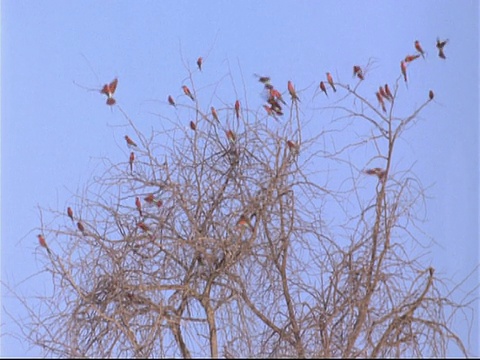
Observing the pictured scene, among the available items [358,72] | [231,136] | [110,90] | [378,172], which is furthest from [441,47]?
[110,90]

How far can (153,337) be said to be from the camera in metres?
3.70

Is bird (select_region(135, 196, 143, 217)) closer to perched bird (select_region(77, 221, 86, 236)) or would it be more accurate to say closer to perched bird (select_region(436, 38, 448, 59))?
perched bird (select_region(77, 221, 86, 236))

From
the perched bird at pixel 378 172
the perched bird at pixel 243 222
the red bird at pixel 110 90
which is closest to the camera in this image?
the perched bird at pixel 243 222

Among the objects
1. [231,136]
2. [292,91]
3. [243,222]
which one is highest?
[292,91]

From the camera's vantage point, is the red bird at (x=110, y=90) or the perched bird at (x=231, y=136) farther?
the perched bird at (x=231, y=136)

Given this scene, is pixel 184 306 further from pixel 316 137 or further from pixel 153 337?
pixel 316 137

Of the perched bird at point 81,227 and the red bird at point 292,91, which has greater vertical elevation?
the red bird at point 292,91

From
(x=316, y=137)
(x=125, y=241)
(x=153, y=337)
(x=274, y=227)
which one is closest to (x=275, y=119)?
(x=316, y=137)

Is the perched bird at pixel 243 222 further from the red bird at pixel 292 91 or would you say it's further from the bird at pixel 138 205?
the red bird at pixel 292 91

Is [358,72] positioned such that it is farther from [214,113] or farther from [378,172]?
[214,113]

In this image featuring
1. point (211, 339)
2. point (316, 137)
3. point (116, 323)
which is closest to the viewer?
point (116, 323)

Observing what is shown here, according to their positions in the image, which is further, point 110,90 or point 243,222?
point 110,90

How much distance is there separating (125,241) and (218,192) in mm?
→ 460

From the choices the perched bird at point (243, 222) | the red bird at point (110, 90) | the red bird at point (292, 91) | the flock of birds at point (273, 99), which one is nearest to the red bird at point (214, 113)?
the flock of birds at point (273, 99)
